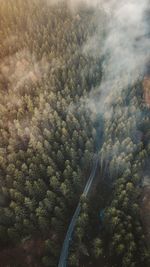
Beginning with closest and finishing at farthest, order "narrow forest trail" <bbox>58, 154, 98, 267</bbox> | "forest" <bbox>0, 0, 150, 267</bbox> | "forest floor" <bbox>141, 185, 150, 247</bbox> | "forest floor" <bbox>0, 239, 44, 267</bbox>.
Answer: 1. "forest floor" <bbox>0, 239, 44, 267</bbox>
2. "narrow forest trail" <bbox>58, 154, 98, 267</bbox>
3. "forest" <bbox>0, 0, 150, 267</bbox>
4. "forest floor" <bbox>141, 185, 150, 247</bbox>

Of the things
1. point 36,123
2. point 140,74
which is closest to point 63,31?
point 140,74

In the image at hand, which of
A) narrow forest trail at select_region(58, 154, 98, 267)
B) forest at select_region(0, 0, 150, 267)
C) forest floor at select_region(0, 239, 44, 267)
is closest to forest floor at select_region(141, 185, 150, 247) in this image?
forest at select_region(0, 0, 150, 267)

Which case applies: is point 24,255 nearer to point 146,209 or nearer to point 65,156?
point 65,156

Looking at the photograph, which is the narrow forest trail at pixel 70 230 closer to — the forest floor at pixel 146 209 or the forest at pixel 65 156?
the forest at pixel 65 156

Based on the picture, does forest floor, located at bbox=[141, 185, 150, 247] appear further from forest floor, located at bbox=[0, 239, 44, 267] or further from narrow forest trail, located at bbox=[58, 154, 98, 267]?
forest floor, located at bbox=[0, 239, 44, 267]

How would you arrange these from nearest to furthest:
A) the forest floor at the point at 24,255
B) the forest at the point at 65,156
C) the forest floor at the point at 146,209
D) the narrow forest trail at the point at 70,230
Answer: the forest floor at the point at 24,255 → the narrow forest trail at the point at 70,230 → the forest at the point at 65,156 → the forest floor at the point at 146,209

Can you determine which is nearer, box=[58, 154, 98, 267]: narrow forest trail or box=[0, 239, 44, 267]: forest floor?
box=[0, 239, 44, 267]: forest floor

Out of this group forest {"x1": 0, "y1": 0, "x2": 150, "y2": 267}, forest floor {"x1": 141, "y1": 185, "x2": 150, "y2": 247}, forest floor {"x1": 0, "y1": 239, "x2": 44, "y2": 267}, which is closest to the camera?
forest floor {"x1": 0, "y1": 239, "x2": 44, "y2": 267}

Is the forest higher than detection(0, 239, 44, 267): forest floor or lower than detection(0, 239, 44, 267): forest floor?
higher

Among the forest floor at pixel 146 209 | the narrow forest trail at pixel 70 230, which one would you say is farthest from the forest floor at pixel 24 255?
the forest floor at pixel 146 209

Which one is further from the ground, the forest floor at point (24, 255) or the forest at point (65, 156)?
the forest at point (65, 156)
